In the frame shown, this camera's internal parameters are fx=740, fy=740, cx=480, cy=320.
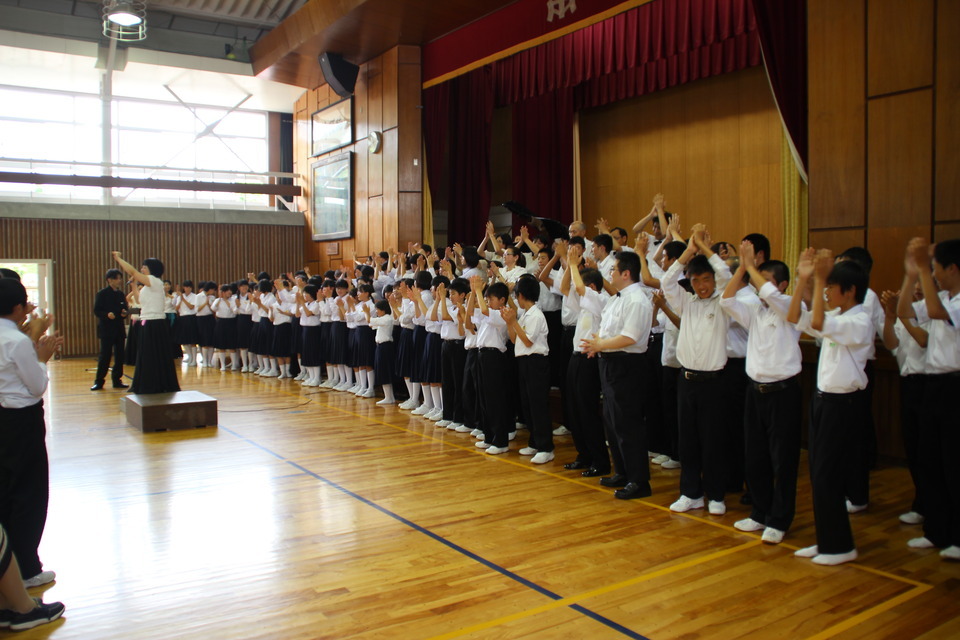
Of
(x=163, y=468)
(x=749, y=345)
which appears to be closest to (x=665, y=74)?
(x=749, y=345)

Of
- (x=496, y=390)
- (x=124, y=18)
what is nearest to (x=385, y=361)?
(x=496, y=390)

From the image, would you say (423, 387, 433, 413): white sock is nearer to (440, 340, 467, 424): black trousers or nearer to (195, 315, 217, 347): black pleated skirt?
(440, 340, 467, 424): black trousers

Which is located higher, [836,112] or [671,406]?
[836,112]

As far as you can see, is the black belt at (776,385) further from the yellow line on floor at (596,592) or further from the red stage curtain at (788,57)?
the red stage curtain at (788,57)

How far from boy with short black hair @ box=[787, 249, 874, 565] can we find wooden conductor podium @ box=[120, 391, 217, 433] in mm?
5488

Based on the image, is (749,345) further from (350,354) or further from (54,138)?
(54,138)

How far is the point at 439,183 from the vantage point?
38.8ft

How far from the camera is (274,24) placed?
14.5 meters

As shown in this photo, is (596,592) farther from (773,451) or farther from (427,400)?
(427,400)

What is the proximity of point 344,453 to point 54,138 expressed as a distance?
1277cm

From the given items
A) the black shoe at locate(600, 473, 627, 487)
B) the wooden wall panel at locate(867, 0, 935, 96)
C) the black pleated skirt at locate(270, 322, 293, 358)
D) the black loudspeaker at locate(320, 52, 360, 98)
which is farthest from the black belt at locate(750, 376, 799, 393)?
the black loudspeaker at locate(320, 52, 360, 98)


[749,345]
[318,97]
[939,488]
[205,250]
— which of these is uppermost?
[318,97]

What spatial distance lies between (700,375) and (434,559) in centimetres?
178

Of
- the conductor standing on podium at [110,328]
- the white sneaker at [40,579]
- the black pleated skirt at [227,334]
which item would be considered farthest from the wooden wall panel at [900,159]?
the black pleated skirt at [227,334]
